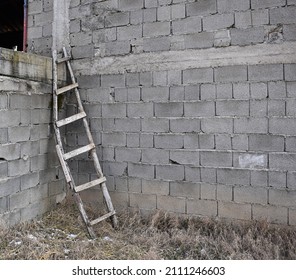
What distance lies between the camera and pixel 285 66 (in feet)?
12.2

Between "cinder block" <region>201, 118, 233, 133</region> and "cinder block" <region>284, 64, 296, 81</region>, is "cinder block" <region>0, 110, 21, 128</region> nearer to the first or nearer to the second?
"cinder block" <region>201, 118, 233, 133</region>

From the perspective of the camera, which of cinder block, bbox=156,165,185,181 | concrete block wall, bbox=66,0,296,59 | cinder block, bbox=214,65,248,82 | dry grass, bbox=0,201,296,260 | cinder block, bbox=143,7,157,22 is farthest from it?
cinder block, bbox=143,7,157,22

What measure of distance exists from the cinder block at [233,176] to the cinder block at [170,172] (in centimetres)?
49

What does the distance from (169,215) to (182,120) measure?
1.26 metres

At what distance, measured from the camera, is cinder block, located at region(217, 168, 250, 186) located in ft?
12.9

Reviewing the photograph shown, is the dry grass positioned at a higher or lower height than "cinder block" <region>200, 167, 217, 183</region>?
lower

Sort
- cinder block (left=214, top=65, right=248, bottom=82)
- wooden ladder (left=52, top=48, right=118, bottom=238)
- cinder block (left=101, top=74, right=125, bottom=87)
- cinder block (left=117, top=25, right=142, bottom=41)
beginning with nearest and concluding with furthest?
cinder block (left=214, top=65, right=248, bottom=82), wooden ladder (left=52, top=48, right=118, bottom=238), cinder block (left=117, top=25, right=142, bottom=41), cinder block (left=101, top=74, right=125, bottom=87)

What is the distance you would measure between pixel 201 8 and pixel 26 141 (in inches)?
111

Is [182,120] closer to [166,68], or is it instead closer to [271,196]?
[166,68]

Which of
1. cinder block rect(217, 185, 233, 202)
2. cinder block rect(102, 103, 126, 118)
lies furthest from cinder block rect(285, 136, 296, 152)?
cinder block rect(102, 103, 126, 118)

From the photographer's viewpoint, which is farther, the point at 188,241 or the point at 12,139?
the point at 12,139

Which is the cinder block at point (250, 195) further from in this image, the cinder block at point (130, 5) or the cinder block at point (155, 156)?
the cinder block at point (130, 5)

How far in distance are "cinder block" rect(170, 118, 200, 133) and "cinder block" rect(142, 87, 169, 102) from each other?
34 cm
